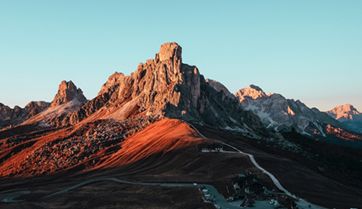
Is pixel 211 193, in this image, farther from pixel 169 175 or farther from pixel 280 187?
pixel 169 175

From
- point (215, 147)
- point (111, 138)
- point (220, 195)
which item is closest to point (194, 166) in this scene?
point (215, 147)

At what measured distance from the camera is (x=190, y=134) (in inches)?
6467

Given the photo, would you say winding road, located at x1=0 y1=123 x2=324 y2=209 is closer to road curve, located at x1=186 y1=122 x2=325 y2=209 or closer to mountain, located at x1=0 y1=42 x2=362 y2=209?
road curve, located at x1=186 y1=122 x2=325 y2=209

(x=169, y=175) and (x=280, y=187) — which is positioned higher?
(x=169, y=175)

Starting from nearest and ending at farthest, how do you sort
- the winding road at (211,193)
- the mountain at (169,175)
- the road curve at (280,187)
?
the road curve at (280,187)
the winding road at (211,193)
the mountain at (169,175)

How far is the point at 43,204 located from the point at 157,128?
9769 cm

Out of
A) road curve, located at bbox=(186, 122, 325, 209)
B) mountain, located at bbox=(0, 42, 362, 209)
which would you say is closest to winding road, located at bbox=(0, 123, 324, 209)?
road curve, located at bbox=(186, 122, 325, 209)

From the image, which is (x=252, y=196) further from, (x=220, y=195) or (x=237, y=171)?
(x=237, y=171)

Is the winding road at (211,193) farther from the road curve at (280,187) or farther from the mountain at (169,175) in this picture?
the mountain at (169,175)

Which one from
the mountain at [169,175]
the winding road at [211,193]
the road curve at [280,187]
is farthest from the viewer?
the mountain at [169,175]

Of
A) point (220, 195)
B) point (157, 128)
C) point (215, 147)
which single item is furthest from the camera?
point (157, 128)

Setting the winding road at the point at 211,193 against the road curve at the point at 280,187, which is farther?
the winding road at the point at 211,193

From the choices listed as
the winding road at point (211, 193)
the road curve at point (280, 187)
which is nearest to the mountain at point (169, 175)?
the road curve at point (280, 187)

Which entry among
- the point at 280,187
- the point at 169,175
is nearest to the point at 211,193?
the point at 280,187
